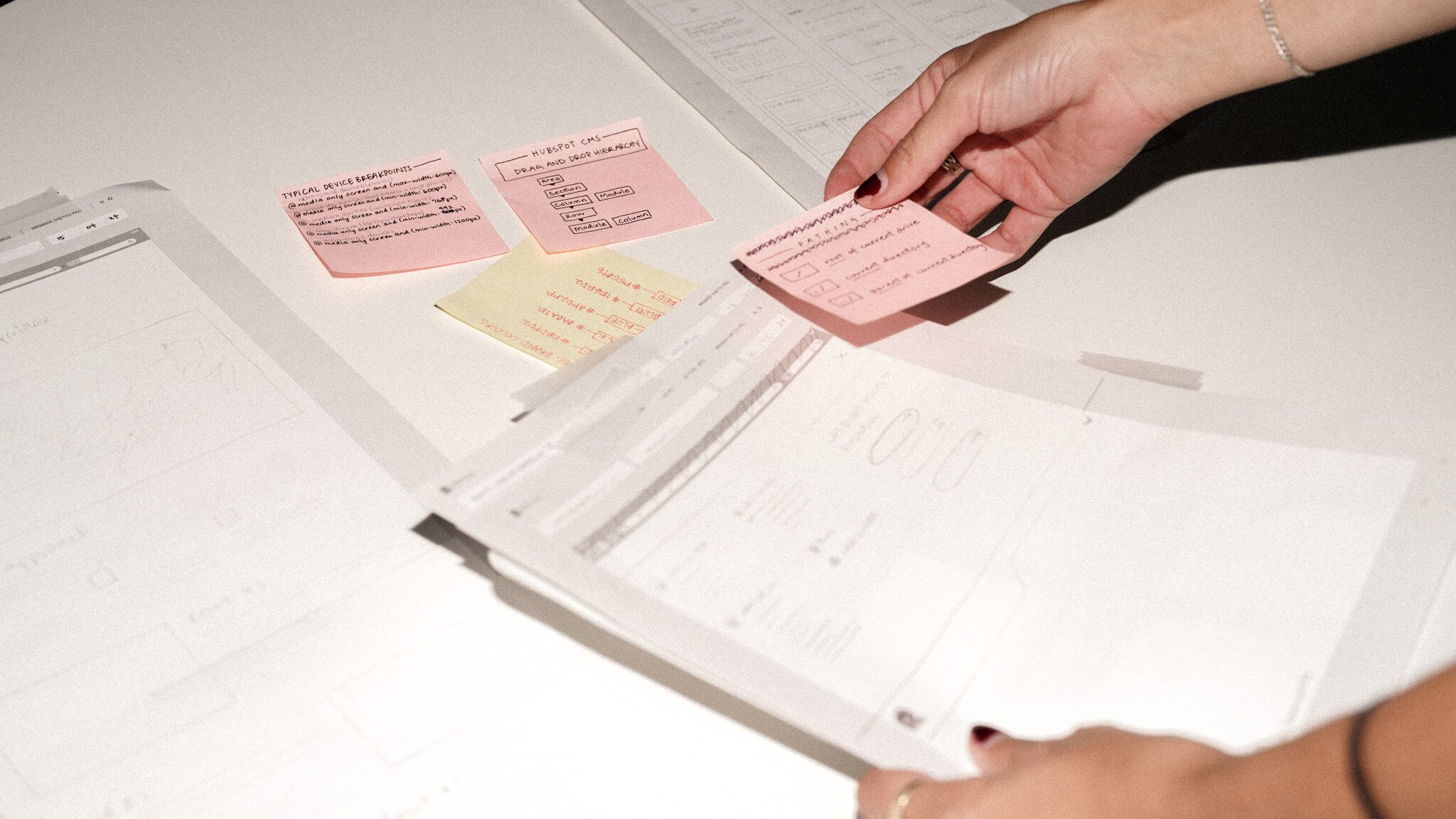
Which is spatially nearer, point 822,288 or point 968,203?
point 822,288

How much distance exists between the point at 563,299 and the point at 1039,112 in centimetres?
35

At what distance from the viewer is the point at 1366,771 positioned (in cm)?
38

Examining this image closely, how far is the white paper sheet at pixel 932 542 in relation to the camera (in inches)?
19.2

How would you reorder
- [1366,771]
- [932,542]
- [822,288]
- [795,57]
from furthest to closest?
[795,57] → [822,288] → [932,542] → [1366,771]

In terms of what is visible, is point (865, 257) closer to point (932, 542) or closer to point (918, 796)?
point (932, 542)

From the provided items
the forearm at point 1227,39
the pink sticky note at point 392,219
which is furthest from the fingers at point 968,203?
the pink sticky note at point 392,219

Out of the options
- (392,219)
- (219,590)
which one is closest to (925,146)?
(392,219)

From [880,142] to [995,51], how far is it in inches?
3.8

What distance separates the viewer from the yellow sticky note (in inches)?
27.2

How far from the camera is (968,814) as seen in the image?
0.44 m

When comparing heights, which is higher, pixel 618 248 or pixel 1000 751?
pixel 618 248

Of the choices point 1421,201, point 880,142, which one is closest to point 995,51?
point 880,142

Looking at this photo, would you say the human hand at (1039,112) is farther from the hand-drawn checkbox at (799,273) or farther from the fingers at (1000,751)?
the fingers at (1000,751)

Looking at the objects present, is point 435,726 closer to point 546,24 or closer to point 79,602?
point 79,602
